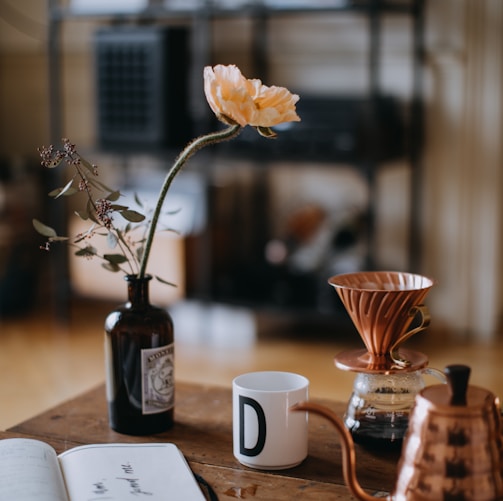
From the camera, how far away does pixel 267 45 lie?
3469mm

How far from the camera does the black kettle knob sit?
0.89 m

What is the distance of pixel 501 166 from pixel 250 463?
2256 mm

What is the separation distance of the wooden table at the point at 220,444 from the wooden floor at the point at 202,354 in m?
1.14

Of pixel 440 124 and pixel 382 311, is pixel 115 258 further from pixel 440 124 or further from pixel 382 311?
pixel 440 124

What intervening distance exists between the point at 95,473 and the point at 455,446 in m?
0.43

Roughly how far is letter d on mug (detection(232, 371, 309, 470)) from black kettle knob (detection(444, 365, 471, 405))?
10.4 inches

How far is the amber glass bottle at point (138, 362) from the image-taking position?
124 cm

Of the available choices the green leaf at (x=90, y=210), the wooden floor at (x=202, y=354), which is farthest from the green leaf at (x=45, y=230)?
the wooden floor at (x=202, y=354)

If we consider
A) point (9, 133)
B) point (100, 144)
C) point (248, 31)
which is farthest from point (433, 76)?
point (9, 133)

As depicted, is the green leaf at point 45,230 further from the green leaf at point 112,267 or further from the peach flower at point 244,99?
the peach flower at point 244,99

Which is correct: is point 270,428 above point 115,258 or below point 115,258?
below

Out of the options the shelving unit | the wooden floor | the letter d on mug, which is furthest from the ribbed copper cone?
the shelving unit

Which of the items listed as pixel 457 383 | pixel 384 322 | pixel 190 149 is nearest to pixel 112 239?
pixel 190 149

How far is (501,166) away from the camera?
3139 mm
